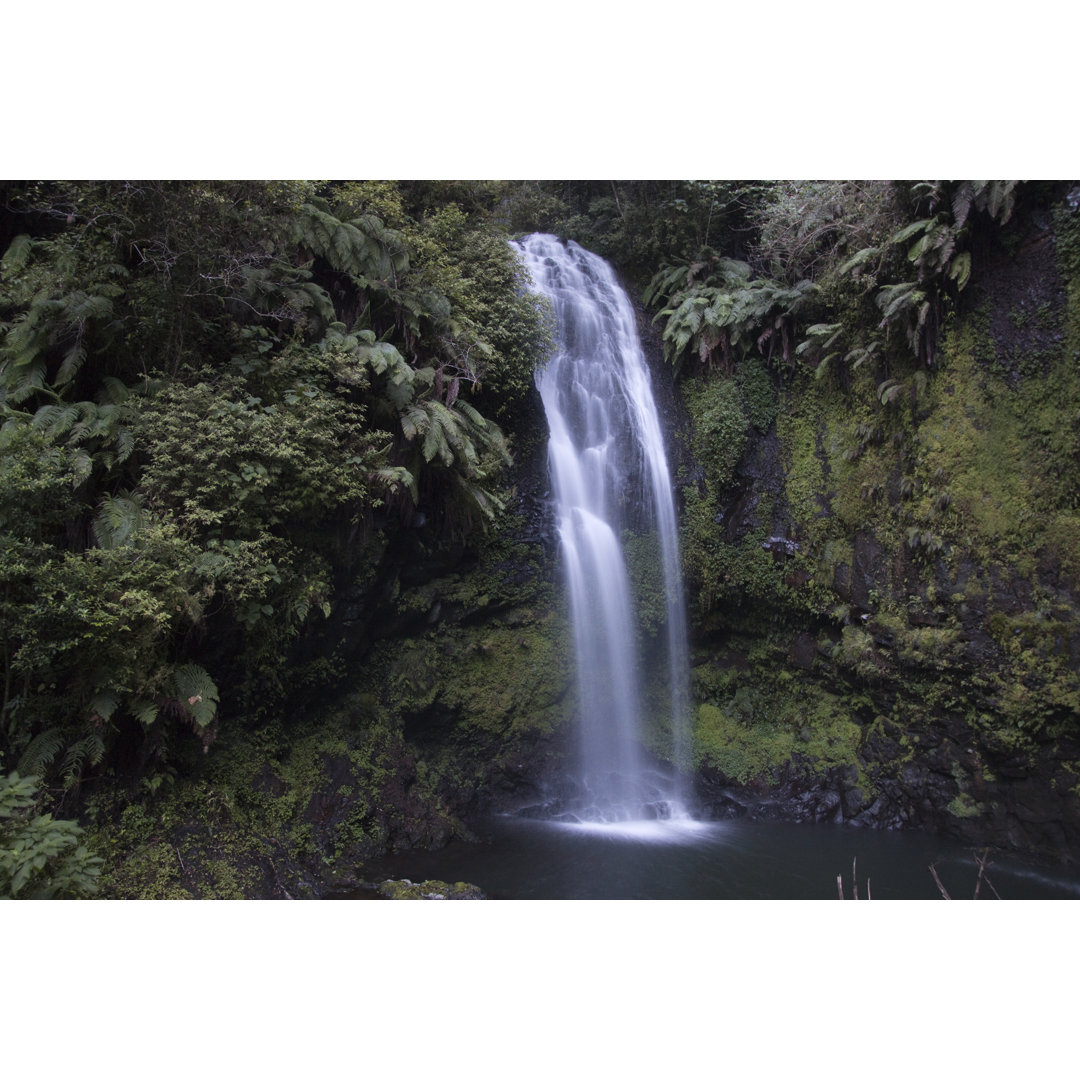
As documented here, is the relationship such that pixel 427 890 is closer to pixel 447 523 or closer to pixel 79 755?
pixel 79 755

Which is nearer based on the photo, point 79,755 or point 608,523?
point 79,755

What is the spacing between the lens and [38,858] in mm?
4062

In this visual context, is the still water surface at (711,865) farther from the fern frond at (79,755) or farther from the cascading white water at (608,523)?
the fern frond at (79,755)

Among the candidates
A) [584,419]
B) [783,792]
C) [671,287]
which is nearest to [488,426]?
[584,419]

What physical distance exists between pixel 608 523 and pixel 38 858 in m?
7.39

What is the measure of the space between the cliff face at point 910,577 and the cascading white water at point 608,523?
0.54 meters

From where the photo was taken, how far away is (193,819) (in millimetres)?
5855

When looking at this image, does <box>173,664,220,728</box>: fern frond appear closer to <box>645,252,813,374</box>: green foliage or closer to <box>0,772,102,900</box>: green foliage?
<box>0,772,102,900</box>: green foliage

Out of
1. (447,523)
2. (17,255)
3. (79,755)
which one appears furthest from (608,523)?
(17,255)

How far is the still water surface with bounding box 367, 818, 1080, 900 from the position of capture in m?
6.74

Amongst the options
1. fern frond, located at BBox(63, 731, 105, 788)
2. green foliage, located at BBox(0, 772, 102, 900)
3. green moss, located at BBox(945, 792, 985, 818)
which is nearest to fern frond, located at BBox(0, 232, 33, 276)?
Result: fern frond, located at BBox(63, 731, 105, 788)

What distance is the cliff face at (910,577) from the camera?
7.42 metres

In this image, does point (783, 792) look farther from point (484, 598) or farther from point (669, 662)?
point (484, 598)

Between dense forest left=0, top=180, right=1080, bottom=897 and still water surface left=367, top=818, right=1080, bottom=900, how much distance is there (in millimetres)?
402
